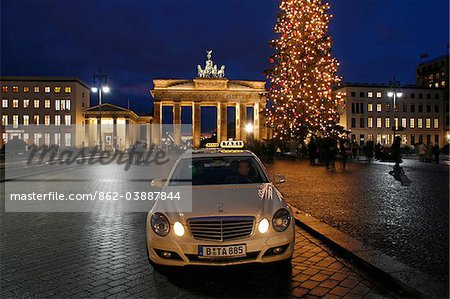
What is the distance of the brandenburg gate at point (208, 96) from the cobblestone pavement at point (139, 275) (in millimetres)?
73260

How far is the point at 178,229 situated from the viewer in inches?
202

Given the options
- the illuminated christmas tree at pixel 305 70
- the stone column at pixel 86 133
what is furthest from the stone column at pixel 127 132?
the illuminated christmas tree at pixel 305 70

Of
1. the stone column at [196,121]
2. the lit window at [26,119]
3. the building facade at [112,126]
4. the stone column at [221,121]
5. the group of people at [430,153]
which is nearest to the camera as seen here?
the group of people at [430,153]

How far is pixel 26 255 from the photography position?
6.46 m

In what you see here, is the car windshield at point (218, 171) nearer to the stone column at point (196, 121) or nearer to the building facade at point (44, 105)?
the stone column at point (196, 121)

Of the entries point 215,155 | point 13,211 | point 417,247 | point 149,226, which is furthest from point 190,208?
point 13,211

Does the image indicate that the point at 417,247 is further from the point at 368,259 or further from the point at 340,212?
the point at 340,212

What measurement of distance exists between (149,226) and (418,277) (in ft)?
10.9

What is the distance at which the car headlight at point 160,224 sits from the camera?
17.1 feet

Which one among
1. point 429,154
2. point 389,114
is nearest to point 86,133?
point 389,114

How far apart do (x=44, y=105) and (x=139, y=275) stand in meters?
103

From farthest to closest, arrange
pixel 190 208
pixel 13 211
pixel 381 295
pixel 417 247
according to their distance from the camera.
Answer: pixel 13 211, pixel 417 247, pixel 190 208, pixel 381 295

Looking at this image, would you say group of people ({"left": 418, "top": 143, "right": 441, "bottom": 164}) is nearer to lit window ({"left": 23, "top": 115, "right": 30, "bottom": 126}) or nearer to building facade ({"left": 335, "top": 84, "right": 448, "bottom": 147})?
building facade ({"left": 335, "top": 84, "right": 448, "bottom": 147})

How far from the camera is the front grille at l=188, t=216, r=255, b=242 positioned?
5.04 metres
